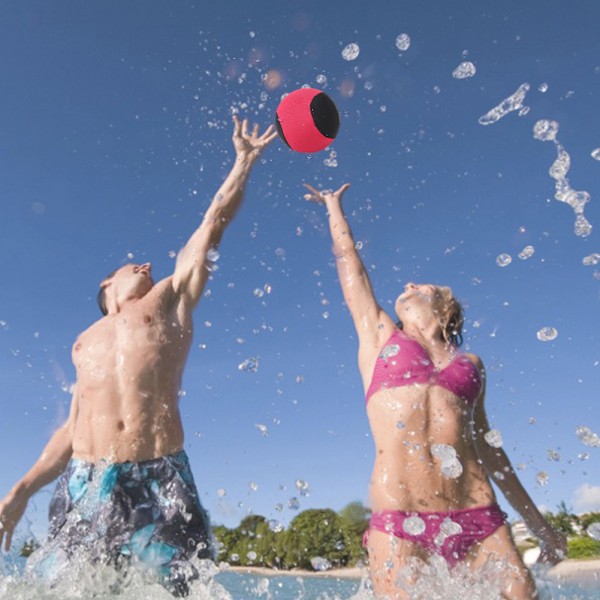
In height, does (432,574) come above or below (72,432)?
below

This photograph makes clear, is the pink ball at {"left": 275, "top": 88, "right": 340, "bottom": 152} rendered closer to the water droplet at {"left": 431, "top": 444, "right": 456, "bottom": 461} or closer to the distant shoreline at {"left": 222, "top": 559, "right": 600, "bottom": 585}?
the water droplet at {"left": 431, "top": 444, "right": 456, "bottom": 461}

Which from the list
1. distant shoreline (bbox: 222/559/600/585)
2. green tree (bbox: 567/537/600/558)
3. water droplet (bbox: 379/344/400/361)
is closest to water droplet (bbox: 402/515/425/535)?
distant shoreline (bbox: 222/559/600/585)

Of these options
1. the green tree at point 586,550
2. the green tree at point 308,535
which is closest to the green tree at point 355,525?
the green tree at point 586,550

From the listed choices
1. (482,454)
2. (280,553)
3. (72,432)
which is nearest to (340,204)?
(482,454)

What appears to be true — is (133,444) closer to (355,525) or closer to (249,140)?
(355,525)

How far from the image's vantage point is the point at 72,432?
527 centimetres

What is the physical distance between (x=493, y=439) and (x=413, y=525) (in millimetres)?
834

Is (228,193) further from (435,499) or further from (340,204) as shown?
(435,499)

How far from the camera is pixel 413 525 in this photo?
3.53 meters

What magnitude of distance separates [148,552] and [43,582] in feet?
2.15

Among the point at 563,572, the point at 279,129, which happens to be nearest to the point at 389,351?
the point at 563,572

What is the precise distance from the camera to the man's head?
17.5ft

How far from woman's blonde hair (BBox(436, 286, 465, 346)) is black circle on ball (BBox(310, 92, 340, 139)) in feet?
6.55

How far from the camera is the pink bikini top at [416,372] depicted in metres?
3.88
